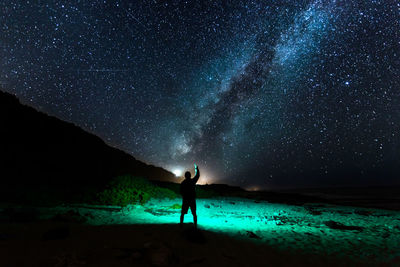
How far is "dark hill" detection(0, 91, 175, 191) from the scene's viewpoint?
17.3 m

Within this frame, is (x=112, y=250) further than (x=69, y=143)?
No

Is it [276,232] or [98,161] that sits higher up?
[98,161]

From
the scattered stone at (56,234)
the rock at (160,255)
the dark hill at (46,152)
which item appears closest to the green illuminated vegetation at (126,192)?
the dark hill at (46,152)

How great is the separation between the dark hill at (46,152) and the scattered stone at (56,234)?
11.0 meters

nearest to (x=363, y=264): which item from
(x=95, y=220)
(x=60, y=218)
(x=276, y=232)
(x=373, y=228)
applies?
(x=276, y=232)

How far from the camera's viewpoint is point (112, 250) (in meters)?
4.93

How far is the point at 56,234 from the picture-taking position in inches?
216

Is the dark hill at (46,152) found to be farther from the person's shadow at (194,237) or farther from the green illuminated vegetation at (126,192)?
the person's shadow at (194,237)

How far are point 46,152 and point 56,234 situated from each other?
72.4 ft

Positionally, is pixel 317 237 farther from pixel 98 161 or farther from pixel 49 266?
→ pixel 98 161

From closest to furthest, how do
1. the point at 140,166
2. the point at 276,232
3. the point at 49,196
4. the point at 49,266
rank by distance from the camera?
the point at 49,266
the point at 276,232
the point at 49,196
the point at 140,166

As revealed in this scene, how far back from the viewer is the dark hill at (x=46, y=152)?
17.3m

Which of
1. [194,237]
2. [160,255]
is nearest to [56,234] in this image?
[160,255]

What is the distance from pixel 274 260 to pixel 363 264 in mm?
2318
